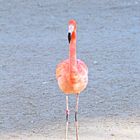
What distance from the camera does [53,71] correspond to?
6180 mm

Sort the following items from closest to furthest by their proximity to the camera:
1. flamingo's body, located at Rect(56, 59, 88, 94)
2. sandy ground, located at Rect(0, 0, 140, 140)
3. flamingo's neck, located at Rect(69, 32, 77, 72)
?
flamingo's neck, located at Rect(69, 32, 77, 72), flamingo's body, located at Rect(56, 59, 88, 94), sandy ground, located at Rect(0, 0, 140, 140)

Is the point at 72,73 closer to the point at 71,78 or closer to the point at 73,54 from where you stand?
the point at 71,78

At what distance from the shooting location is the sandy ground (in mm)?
4638

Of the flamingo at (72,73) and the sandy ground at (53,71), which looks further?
the sandy ground at (53,71)

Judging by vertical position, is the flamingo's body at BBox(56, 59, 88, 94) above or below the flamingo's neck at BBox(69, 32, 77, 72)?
below

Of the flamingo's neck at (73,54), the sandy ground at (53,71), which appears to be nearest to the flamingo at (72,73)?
the flamingo's neck at (73,54)

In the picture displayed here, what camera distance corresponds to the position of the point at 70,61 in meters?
3.81

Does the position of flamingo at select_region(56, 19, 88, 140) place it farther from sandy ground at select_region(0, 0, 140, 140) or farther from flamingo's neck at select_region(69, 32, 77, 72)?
sandy ground at select_region(0, 0, 140, 140)

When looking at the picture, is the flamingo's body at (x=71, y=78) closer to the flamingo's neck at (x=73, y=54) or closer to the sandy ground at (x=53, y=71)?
the flamingo's neck at (x=73, y=54)

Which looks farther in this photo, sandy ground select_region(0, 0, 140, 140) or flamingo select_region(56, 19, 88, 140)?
sandy ground select_region(0, 0, 140, 140)

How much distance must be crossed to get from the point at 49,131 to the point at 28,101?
76 cm

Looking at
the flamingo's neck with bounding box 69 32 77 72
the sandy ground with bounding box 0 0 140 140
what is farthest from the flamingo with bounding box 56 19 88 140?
the sandy ground with bounding box 0 0 140 140

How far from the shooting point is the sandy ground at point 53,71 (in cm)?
464

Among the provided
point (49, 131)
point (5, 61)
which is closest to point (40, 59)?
point (5, 61)
